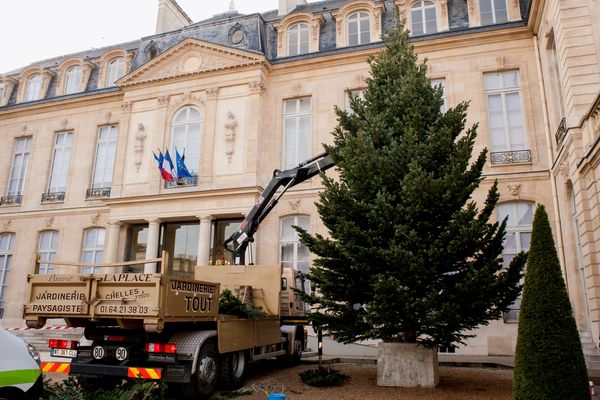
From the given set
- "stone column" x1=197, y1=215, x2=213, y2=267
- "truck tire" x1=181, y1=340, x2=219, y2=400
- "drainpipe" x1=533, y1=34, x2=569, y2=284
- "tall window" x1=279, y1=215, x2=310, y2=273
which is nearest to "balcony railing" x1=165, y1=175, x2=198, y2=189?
"stone column" x1=197, y1=215, x2=213, y2=267

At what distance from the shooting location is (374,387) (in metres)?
8.12

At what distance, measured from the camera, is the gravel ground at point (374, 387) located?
7.36 metres

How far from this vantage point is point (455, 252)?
A: 793 centimetres

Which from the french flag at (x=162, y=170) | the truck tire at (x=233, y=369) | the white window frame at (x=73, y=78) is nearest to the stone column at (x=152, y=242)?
the french flag at (x=162, y=170)

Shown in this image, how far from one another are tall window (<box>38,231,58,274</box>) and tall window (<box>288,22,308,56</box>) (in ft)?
37.1

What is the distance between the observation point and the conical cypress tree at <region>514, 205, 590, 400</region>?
15.5 ft

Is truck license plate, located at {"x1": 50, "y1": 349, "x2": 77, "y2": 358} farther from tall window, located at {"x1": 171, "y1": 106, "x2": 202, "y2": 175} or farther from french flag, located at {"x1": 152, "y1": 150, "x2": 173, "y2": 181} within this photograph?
tall window, located at {"x1": 171, "y1": 106, "x2": 202, "y2": 175}

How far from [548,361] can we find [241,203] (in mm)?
11939

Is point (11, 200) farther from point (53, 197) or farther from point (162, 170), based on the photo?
point (162, 170)

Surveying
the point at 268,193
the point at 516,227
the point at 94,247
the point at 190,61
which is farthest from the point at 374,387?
the point at 190,61

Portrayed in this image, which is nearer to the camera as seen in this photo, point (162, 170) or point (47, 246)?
point (162, 170)

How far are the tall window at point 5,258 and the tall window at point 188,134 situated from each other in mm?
8043

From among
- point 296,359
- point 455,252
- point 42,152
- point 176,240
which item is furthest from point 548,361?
point 42,152

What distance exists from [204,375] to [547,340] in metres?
4.48
